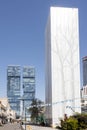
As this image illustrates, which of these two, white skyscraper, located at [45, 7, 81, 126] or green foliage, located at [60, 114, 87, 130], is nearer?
green foliage, located at [60, 114, 87, 130]

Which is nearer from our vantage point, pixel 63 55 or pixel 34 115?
pixel 63 55

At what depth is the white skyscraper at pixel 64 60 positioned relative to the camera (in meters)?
104

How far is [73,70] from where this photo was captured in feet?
347

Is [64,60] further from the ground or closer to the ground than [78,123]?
further from the ground

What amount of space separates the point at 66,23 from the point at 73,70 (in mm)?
14038

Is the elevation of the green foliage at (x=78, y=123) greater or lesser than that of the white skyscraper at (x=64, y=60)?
lesser

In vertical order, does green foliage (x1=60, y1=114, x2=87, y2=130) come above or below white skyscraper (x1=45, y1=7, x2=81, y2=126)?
below

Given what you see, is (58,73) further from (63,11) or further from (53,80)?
(63,11)

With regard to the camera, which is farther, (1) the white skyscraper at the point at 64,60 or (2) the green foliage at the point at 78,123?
(1) the white skyscraper at the point at 64,60

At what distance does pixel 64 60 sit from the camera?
348ft

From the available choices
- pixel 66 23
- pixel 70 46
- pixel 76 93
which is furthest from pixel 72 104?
pixel 66 23

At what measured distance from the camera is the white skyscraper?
10362 cm

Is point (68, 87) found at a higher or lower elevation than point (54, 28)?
lower

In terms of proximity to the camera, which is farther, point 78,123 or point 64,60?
→ point 64,60
